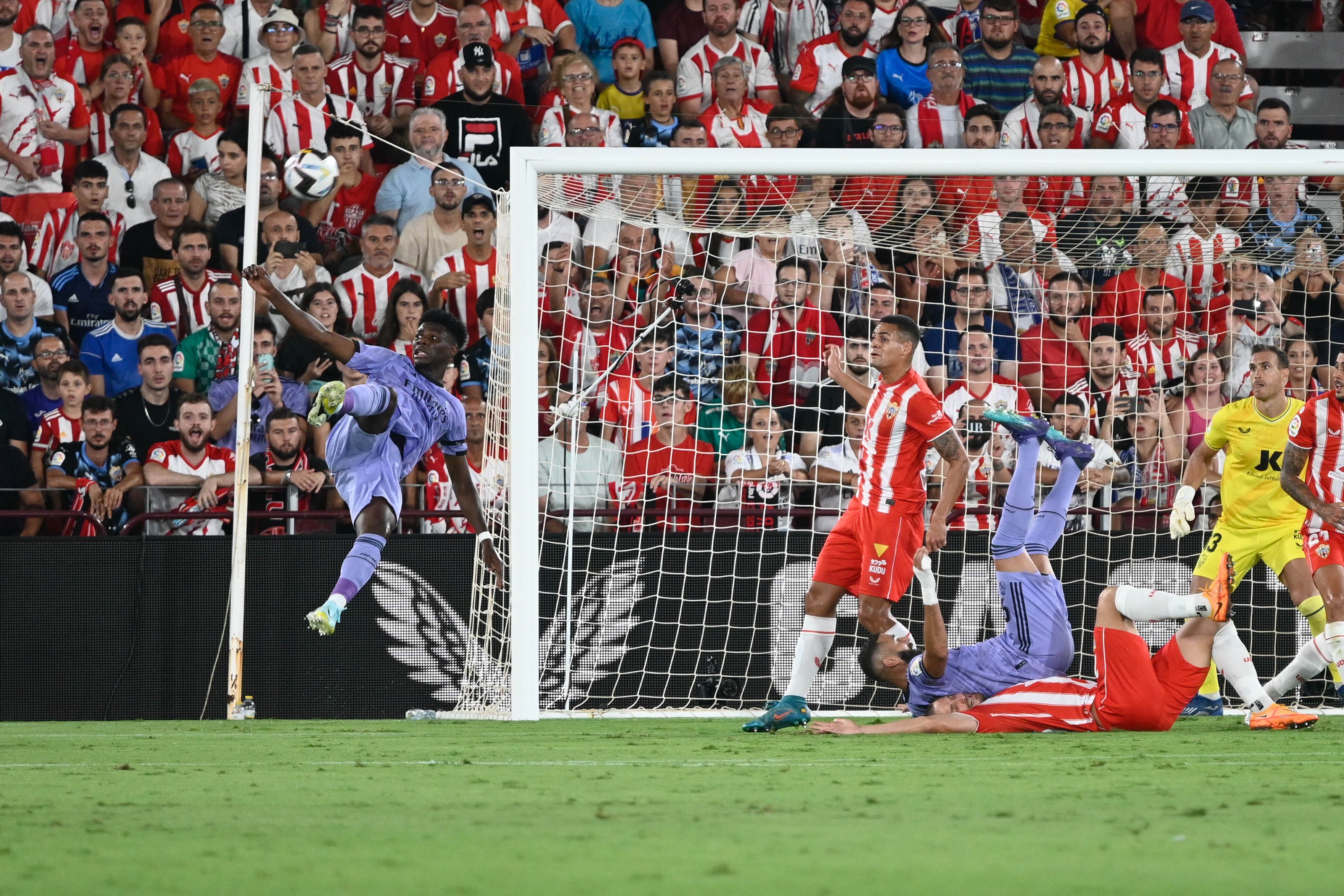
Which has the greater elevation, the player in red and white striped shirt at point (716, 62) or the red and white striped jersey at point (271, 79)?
the player in red and white striped shirt at point (716, 62)

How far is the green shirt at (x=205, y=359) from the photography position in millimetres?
10812

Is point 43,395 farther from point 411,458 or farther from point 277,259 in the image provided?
point 411,458

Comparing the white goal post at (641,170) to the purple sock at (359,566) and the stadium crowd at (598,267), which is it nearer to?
the stadium crowd at (598,267)

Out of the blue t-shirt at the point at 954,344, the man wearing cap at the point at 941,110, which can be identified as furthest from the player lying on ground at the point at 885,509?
the man wearing cap at the point at 941,110

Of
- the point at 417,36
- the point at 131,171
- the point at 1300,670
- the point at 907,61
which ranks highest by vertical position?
the point at 417,36

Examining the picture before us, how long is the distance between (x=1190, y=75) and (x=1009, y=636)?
7784 millimetres

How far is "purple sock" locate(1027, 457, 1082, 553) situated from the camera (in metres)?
7.96

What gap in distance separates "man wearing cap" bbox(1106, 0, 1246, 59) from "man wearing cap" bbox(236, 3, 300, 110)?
7.01m

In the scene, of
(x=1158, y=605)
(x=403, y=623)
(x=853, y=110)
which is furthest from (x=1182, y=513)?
(x=853, y=110)

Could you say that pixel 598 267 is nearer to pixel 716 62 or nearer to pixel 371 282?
pixel 371 282

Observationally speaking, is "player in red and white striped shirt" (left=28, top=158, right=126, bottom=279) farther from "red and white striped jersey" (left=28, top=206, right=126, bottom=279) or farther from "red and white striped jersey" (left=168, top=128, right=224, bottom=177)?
"red and white striped jersey" (left=168, top=128, right=224, bottom=177)

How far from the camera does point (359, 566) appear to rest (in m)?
8.98

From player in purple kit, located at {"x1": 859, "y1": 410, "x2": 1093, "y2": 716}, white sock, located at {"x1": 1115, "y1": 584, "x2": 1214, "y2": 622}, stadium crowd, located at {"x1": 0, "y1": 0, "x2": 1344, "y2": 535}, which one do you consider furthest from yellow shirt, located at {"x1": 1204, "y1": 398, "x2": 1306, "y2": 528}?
white sock, located at {"x1": 1115, "y1": 584, "x2": 1214, "y2": 622}

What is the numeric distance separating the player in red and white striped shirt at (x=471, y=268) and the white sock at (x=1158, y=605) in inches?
228
